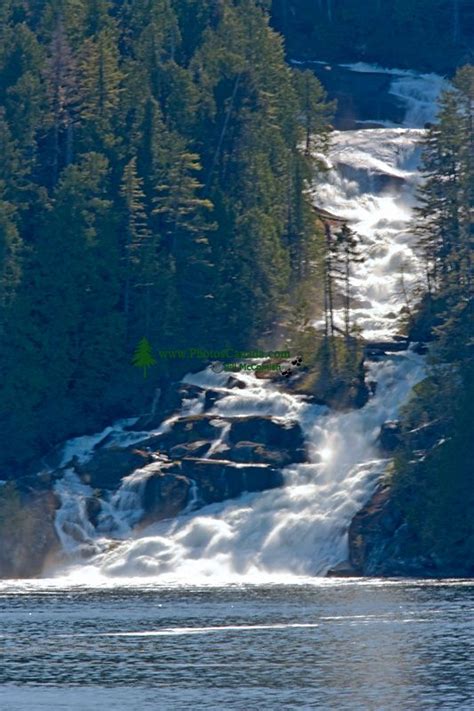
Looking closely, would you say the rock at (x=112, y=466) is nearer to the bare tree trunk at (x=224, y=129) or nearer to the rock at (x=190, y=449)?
the rock at (x=190, y=449)

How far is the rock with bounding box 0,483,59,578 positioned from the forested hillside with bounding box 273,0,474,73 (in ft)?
259

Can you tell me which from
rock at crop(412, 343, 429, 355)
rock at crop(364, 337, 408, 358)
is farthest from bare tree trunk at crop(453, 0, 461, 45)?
rock at crop(412, 343, 429, 355)

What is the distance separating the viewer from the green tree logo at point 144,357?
443ft

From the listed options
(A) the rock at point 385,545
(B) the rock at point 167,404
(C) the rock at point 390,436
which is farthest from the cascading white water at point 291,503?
(B) the rock at point 167,404

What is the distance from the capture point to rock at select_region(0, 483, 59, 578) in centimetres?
11644

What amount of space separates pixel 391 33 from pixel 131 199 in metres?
53.1

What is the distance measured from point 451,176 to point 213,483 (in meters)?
34.1

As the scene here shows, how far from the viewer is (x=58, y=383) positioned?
132750 mm

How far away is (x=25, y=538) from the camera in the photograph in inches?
4596

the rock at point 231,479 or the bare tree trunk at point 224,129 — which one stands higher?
the bare tree trunk at point 224,129

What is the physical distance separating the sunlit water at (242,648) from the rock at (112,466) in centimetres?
1802

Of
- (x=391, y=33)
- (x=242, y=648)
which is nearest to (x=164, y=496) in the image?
(x=242, y=648)

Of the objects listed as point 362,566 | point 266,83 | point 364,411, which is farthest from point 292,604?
point 266,83

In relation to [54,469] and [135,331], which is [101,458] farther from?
[135,331]
